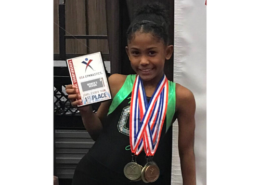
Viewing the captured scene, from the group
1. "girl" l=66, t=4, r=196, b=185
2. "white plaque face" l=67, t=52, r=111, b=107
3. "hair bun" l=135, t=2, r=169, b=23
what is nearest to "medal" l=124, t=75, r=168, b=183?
"girl" l=66, t=4, r=196, b=185

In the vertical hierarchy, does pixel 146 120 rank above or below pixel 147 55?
below

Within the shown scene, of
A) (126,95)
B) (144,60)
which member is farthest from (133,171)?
(144,60)

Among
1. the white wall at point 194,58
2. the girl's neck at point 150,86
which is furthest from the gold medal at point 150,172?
the girl's neck at point 150,86

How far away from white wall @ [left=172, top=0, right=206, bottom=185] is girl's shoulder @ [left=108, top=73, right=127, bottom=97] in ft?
0.72

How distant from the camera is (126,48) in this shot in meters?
1.13

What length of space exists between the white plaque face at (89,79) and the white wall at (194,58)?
30 cm

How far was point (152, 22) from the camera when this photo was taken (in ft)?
3.56

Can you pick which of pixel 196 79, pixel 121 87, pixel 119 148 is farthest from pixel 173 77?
pixel 119 148

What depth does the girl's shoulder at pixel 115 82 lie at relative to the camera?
1126 millimetres

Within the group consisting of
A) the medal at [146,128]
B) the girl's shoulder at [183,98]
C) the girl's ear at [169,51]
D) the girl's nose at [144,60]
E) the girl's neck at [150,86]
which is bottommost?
the medal at [146,128]

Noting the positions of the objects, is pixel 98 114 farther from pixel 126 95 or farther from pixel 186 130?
pixel 186 130

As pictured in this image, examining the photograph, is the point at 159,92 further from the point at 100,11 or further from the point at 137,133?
the point at 100,11

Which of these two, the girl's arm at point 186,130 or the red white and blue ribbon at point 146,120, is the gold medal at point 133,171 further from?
the girl's arm at point 186,130

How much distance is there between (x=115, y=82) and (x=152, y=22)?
0.23 metres
